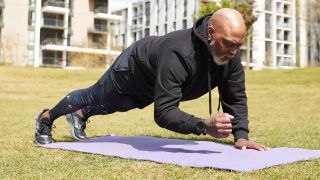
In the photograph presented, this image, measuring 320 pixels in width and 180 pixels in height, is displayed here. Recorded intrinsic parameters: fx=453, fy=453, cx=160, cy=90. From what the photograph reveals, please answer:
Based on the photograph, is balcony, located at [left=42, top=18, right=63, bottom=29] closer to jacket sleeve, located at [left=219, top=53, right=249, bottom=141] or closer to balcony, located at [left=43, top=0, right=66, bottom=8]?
balcony, located at [left=43, top=0, right=66, bottom=8]

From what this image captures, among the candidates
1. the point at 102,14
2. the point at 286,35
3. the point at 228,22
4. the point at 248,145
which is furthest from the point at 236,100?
the point at 286,35

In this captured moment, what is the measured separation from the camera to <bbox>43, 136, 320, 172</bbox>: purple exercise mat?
4.14m

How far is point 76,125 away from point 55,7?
53.5m

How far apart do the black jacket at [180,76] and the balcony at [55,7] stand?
5386 cm

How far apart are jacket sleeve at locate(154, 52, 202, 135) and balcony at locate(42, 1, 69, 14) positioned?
54634mm

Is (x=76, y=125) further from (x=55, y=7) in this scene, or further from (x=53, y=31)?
(x=53, y=31)

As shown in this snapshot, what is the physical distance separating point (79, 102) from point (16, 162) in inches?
55.7

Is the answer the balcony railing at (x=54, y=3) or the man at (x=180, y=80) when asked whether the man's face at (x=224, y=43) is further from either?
the balcony railing at (x=54, y=3)

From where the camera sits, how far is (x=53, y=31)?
58.1 meters

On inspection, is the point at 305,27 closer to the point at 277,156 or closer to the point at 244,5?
the point at 244,5

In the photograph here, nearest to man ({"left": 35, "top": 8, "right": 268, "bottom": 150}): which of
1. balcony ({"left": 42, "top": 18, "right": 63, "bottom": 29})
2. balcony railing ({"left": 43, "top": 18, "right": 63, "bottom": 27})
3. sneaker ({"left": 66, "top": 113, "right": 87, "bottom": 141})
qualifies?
sneaker ({"left": 66, "top": 113, "right": 87, "bottom": 141})

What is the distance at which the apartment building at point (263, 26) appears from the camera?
74438mm

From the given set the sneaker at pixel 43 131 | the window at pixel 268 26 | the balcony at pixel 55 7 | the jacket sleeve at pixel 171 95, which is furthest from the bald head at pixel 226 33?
the window at pixel 268 26

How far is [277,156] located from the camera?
4.56 meters
